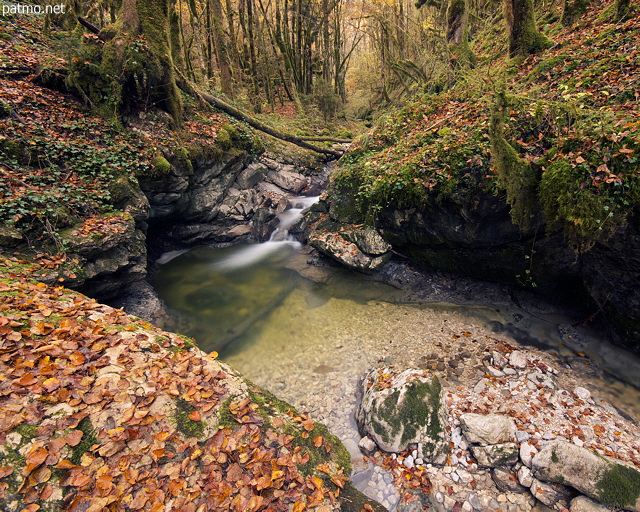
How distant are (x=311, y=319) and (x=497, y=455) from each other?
4071 mm

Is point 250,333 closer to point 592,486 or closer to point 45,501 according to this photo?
point 45,501

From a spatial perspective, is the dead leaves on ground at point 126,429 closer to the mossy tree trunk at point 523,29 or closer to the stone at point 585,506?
the stone at point 585,506

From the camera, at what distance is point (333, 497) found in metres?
2.86


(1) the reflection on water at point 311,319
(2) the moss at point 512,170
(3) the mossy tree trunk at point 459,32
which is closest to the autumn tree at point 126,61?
(1) the reflection on water at point 311,319

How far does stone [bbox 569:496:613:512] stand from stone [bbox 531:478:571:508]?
0.28 ft

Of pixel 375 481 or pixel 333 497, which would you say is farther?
pixel 375 481

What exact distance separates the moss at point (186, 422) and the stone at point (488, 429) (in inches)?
130

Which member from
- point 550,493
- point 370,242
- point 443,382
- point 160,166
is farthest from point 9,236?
point 550,493

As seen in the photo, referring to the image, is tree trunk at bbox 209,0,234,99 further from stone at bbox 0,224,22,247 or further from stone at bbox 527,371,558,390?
stone at bbox 527,371,558,390

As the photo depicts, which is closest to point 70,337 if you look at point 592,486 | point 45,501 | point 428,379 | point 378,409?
point 45,501

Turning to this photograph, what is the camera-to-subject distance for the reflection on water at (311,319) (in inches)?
203

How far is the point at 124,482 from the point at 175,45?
12.0 meters

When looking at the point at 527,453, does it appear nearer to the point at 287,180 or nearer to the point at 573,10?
the point at 573,10

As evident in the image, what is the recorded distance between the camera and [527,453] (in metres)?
3.36
